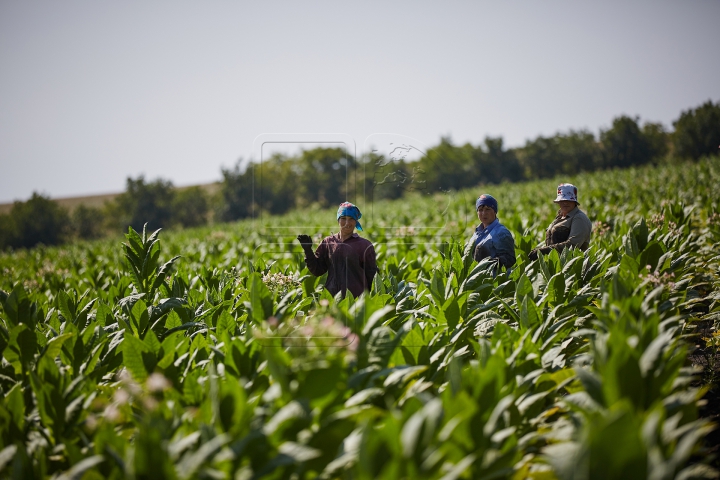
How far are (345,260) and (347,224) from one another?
382mm

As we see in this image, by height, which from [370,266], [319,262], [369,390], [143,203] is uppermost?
[143,203]

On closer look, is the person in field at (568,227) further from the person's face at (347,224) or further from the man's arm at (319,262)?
the man's arm at (319,262)

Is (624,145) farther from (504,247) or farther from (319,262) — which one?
(319,262)

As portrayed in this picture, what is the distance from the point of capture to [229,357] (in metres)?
2.99

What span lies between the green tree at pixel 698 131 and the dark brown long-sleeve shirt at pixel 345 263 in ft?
185

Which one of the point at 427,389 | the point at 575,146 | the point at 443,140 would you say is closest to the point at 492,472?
the point at 427,389

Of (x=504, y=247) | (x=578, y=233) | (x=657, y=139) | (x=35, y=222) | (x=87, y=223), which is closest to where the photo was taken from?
(x=504, y=247)

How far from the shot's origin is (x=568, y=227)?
19.1ft

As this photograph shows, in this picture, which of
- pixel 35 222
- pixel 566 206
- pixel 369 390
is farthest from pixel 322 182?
pixel 369 390

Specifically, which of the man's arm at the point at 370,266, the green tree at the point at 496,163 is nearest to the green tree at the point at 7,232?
the green tree at the point at 496,163

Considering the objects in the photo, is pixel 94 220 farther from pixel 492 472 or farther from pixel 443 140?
pixel 492 472

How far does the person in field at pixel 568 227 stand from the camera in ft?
18.4

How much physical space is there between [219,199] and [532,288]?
74.4 metres

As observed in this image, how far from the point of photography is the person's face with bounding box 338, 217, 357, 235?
190 inches
